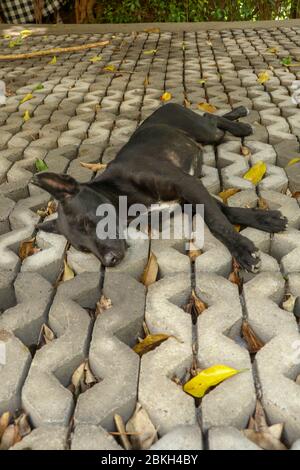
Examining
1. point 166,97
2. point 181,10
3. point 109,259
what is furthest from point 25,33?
point 109,259

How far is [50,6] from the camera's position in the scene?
11.7 m

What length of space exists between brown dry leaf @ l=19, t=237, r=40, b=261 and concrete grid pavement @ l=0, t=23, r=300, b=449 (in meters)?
0.06

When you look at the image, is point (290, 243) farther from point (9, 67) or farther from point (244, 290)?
point (9, 67)

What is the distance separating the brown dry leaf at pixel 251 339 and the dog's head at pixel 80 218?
0.79 m

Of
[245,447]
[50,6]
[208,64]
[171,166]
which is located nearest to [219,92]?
[208,64]

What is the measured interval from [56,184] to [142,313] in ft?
2.81

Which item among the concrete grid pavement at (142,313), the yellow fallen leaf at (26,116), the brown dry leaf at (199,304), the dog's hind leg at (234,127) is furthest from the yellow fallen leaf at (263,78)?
the brown dry leaf at (199,304)

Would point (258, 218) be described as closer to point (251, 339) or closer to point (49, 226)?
point (251, 339)

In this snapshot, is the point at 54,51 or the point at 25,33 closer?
the point at 54,51

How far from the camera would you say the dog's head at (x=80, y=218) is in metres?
2.69

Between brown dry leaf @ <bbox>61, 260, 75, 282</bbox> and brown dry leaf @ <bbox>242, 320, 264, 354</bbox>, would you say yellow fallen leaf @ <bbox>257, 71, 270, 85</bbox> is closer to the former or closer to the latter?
brown dry leaf @ <bbox>61, 260, 75, 282</bbox>

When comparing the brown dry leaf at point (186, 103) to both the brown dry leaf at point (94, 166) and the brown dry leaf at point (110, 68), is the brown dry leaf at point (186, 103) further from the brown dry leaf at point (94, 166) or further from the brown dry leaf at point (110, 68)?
the brown dry leaf at point (110, 68)

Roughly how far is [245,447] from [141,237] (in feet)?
5.29

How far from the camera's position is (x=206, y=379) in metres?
2.04
